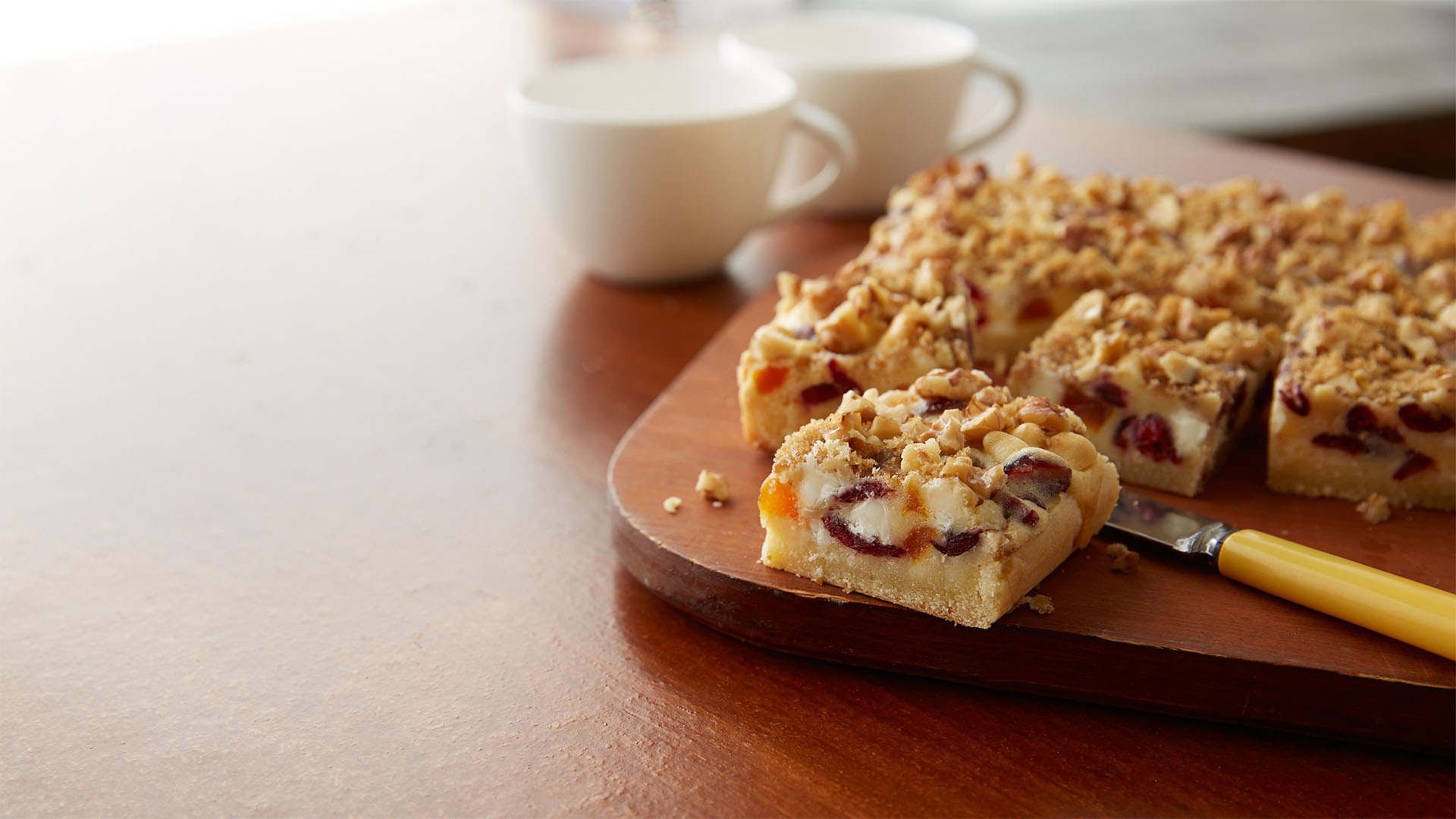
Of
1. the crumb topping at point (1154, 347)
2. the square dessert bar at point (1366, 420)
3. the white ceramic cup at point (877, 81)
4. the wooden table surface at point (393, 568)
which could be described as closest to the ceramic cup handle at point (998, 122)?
the white ceramic cup at point (877, 81)

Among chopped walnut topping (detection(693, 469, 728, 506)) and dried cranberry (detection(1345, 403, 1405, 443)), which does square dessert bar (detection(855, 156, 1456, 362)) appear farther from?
chopped walnut topping (detection(693, 469, 728, 506))

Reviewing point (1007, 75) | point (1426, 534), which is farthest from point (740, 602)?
point (1007, 75)

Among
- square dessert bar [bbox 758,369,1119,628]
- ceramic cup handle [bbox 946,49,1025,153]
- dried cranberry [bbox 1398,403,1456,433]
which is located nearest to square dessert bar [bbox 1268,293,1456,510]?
dried cranberry [bbox 1398,403,1456,433]

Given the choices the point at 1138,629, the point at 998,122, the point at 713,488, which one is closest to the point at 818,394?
the point at 713,488

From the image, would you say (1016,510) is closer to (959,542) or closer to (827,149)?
(959,542)

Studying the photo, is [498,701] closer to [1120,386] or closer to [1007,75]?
[1120,386]

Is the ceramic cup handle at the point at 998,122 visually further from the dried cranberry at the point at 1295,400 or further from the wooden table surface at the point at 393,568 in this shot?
the dried cranberry at the point at 1295,400
